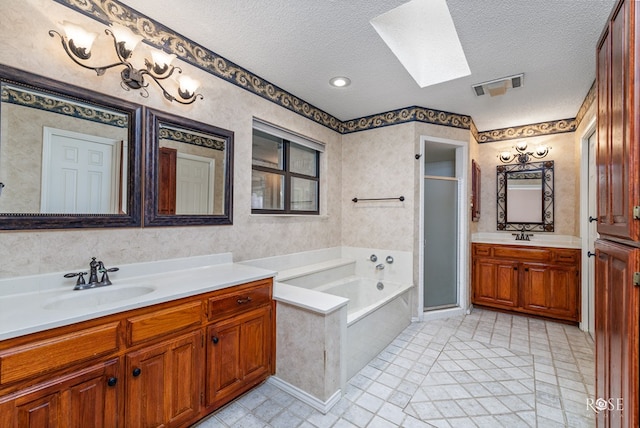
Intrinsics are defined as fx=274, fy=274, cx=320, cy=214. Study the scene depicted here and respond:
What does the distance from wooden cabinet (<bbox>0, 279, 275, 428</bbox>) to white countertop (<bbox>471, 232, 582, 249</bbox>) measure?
3100 mm

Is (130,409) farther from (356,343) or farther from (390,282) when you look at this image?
(390,282)

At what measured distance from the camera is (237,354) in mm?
1745

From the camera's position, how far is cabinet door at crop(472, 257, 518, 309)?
133 inches

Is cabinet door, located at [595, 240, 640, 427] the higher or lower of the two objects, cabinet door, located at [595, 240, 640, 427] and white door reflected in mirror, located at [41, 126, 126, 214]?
the lower

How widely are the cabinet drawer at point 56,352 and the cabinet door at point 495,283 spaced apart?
3.83 metres

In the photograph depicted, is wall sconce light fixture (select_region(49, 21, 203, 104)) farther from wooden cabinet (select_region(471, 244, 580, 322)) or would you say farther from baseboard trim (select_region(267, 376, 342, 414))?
wooden cabinet (select_region(471, 244, 580, 322))

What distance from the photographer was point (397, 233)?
321 centimetres

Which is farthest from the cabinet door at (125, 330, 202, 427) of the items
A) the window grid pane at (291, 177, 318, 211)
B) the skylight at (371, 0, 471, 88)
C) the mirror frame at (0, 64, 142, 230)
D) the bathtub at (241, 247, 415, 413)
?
the skylight at (371, 0, 471, 88)

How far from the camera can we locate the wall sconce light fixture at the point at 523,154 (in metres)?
3.60

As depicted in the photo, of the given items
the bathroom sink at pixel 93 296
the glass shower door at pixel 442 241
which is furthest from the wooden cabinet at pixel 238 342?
the glass shower door at pixel 442 241

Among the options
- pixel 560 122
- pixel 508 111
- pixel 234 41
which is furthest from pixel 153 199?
pixel 560 122

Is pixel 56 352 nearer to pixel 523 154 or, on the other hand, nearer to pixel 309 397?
pixel 309 397

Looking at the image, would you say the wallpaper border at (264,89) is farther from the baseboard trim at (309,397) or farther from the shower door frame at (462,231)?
the baseboard trim at (309,397)

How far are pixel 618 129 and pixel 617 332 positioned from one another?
77cm
